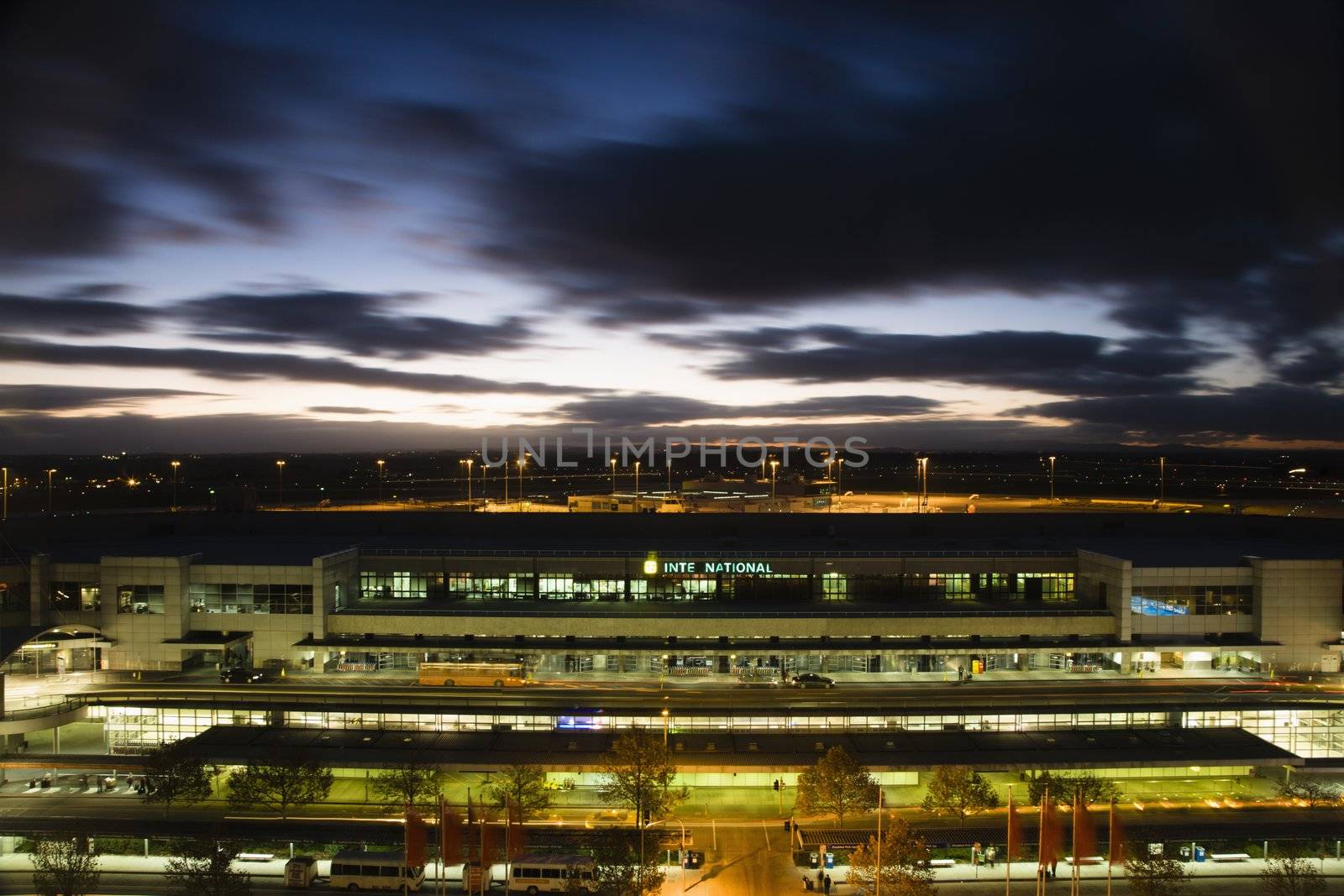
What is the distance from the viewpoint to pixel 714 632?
162ft

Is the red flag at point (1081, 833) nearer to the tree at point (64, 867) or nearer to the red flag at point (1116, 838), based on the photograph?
the red flag at point (1116, 838)

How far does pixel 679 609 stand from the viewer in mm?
53406

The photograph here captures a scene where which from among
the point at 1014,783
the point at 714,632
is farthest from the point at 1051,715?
the point at 714,632

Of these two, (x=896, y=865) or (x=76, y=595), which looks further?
(x=76, y=595)

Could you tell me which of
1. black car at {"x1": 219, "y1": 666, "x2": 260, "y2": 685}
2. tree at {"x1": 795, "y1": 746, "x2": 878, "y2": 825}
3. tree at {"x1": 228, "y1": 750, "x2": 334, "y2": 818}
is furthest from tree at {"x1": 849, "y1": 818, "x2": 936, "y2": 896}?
black car at {"x1": 219, "y1": 666, "x2": 260, "y2": 685}

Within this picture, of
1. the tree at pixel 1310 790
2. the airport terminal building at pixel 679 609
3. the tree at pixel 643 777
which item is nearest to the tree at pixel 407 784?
the tree at pixel 643 777

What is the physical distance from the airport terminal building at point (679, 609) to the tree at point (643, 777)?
1245cm

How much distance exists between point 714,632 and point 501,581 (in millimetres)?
15419

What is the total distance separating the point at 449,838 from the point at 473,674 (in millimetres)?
18205

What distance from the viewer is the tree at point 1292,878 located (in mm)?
28453

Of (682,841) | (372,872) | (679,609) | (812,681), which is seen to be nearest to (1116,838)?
(682,841)

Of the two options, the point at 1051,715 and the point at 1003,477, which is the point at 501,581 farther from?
the point at 1003,477

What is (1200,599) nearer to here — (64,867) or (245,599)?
(245,599)

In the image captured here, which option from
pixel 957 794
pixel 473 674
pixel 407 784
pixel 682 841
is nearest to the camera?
pixel 682 841
